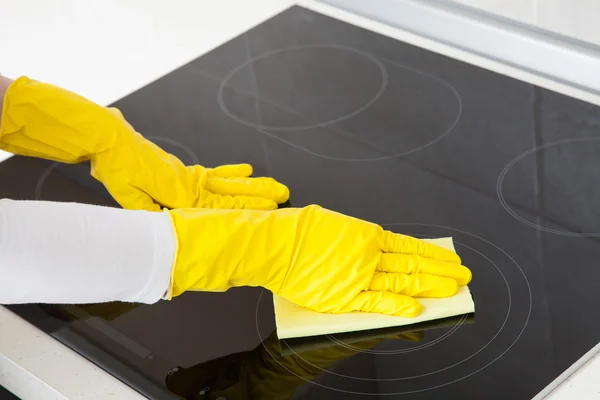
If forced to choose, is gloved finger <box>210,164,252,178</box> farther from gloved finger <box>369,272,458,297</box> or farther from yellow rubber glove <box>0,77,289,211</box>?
gloved finger <box>369,272,458,297</box>

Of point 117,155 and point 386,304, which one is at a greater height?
point 117,155

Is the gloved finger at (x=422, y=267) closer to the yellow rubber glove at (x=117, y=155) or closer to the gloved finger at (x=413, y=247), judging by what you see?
the gloved finger at (x=413, y=247)

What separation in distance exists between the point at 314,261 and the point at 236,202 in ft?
0.69

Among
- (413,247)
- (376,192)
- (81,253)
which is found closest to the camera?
(81,253)

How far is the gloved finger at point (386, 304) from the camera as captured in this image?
0.94m

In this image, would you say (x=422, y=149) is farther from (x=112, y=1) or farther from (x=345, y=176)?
(x=112, y=1)

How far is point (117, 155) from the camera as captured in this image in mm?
1155

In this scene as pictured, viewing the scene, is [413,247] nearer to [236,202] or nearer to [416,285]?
[416,285]

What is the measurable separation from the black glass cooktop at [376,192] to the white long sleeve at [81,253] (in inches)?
3.7

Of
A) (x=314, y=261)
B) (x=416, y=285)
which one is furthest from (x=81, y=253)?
(x=416, y=285)

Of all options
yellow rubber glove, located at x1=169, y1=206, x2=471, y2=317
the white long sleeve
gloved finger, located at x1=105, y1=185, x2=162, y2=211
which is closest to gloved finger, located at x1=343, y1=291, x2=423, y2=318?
yellow rubber glove, located at x1=169, y1=206, x2=471, y2=317

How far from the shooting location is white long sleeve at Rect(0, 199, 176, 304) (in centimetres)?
88

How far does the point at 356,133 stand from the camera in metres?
1.28

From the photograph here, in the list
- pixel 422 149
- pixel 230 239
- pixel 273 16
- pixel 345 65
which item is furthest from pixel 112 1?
pixel 230 239
